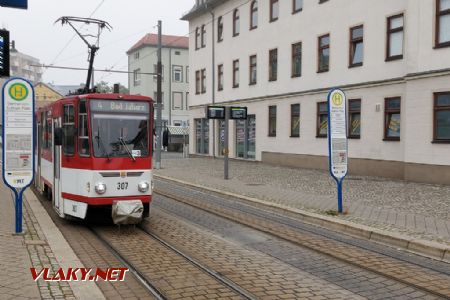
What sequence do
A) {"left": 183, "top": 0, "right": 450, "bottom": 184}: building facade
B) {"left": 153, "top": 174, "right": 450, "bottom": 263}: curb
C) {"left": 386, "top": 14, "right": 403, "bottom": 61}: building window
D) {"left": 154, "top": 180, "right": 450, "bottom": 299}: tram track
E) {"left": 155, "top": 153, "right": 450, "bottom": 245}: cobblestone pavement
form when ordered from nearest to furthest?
{"left": 154, "top": 180, "right": 450, "bottom": 299}: tram track, {"left": 153, "top": 174, "right": 450, "bottom": 263}: curb, {"left": 155, "top": 153, "right": 450, "bottom": 245}: cobblestone pavement, {"left": 183, "top": 0, "right": 450, "bottom": 184}: building facade, {"left": 386, "top": 14, "right": 403, "bottom": 61}: building window

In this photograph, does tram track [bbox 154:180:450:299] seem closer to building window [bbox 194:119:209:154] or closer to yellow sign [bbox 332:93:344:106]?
yellow sign [bbox 332:93:344:106]

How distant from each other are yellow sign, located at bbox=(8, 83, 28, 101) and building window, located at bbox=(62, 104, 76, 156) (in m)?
1.41

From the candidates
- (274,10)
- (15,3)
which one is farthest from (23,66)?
(15,3)

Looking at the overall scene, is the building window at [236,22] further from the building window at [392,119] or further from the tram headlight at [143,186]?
the tram headlight at [143,186]

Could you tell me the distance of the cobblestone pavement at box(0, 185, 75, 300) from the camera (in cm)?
528

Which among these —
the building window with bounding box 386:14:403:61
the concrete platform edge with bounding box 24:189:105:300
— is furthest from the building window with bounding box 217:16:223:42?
the concrete platform edge with bounding box 24:189:105:300

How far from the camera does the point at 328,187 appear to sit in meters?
16.6

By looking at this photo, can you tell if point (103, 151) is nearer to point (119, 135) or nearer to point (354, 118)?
point (119, 135)

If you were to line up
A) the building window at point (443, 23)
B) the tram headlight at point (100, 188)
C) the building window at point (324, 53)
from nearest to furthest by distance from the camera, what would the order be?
1. the tram headlight at point (100, 188)
2. the building window at point (443, 23)
3. the building window at point (324, 53)

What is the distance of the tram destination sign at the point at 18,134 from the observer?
8258 millimetres

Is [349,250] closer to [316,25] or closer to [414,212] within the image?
[414,212]

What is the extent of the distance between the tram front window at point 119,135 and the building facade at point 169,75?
2189 inches

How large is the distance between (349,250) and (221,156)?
2691 centimetres

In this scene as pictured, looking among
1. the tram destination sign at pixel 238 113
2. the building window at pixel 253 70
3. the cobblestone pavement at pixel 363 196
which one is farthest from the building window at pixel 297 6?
the cobblestone pavement at pixel 363 196
